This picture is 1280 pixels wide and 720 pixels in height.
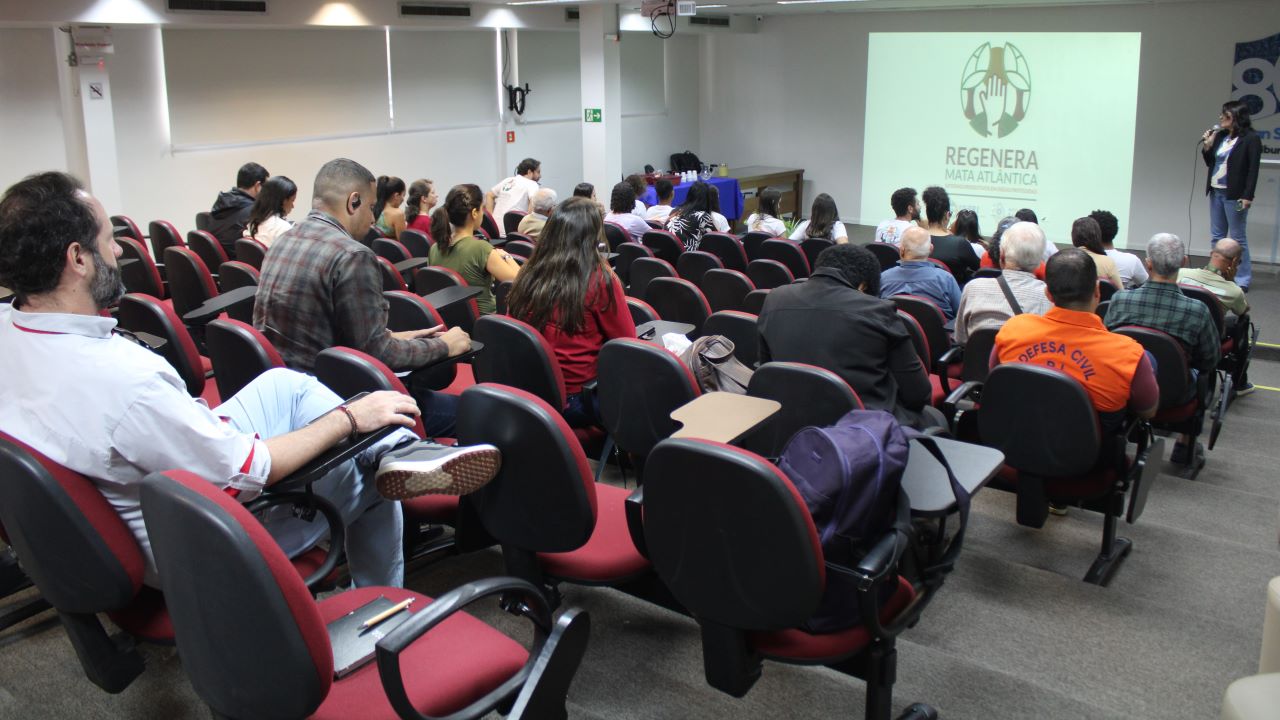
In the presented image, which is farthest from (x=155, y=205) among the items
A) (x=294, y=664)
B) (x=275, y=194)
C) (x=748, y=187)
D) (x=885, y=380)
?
(x=294, y=664)

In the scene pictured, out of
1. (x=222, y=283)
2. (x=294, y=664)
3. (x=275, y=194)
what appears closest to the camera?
(x=294, y=664)

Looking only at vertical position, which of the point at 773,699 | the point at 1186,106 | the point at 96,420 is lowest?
the point at 773,699

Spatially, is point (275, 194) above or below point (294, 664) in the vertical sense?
above

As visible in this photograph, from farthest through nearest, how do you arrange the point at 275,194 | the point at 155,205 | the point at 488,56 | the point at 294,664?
the point at 488,56, the point at 155,205, the point at 275,194, the point at 294,664

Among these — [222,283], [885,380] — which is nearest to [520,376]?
[885,380]

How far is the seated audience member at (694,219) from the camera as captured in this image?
7.75 m

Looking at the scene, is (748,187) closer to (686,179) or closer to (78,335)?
(686,179)

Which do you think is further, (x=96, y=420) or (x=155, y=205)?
(x=155, y=205)

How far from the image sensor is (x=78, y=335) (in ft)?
6.79

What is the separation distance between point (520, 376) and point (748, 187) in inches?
413

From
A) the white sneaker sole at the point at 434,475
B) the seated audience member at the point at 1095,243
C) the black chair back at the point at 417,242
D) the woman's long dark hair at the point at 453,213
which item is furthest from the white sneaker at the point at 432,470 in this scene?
the black chair back at the point at 417,242

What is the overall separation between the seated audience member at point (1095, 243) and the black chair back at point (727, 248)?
2.18m

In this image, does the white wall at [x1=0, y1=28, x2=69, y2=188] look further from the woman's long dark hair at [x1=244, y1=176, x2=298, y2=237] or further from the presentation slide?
the presentation slide

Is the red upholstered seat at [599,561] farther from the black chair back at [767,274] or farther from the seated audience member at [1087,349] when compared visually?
the black chair back at [767,274]
